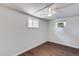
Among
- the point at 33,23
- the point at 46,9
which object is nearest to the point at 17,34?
the point at 33,23

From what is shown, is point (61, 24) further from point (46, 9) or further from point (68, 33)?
point (46, 9)

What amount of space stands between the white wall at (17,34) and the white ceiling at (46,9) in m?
0.13

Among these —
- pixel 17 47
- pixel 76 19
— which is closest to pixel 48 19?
pixel 76 19

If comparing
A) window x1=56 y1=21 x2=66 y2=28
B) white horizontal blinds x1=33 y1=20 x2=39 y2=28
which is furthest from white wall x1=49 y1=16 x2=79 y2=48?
white horizontal blinds x1=33 y1=20 x2=39 y2=28

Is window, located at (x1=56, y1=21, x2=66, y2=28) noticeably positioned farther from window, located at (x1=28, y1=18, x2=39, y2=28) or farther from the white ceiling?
window, located at (x1=28, y1=18, x2=39, y2=28)

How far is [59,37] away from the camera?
4.43ft

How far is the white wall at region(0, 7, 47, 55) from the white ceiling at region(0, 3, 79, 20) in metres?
0.13

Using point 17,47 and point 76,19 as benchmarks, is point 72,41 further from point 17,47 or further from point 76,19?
point 17,47

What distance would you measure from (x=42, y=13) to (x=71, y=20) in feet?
1.48

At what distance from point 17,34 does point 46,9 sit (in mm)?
747

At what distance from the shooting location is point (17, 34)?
160 cm

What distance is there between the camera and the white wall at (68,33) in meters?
→ 1.20

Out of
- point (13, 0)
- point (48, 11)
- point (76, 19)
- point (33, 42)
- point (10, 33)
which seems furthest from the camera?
point (10, 33)

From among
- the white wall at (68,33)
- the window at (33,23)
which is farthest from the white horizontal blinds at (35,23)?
the white wall at (68,33)
